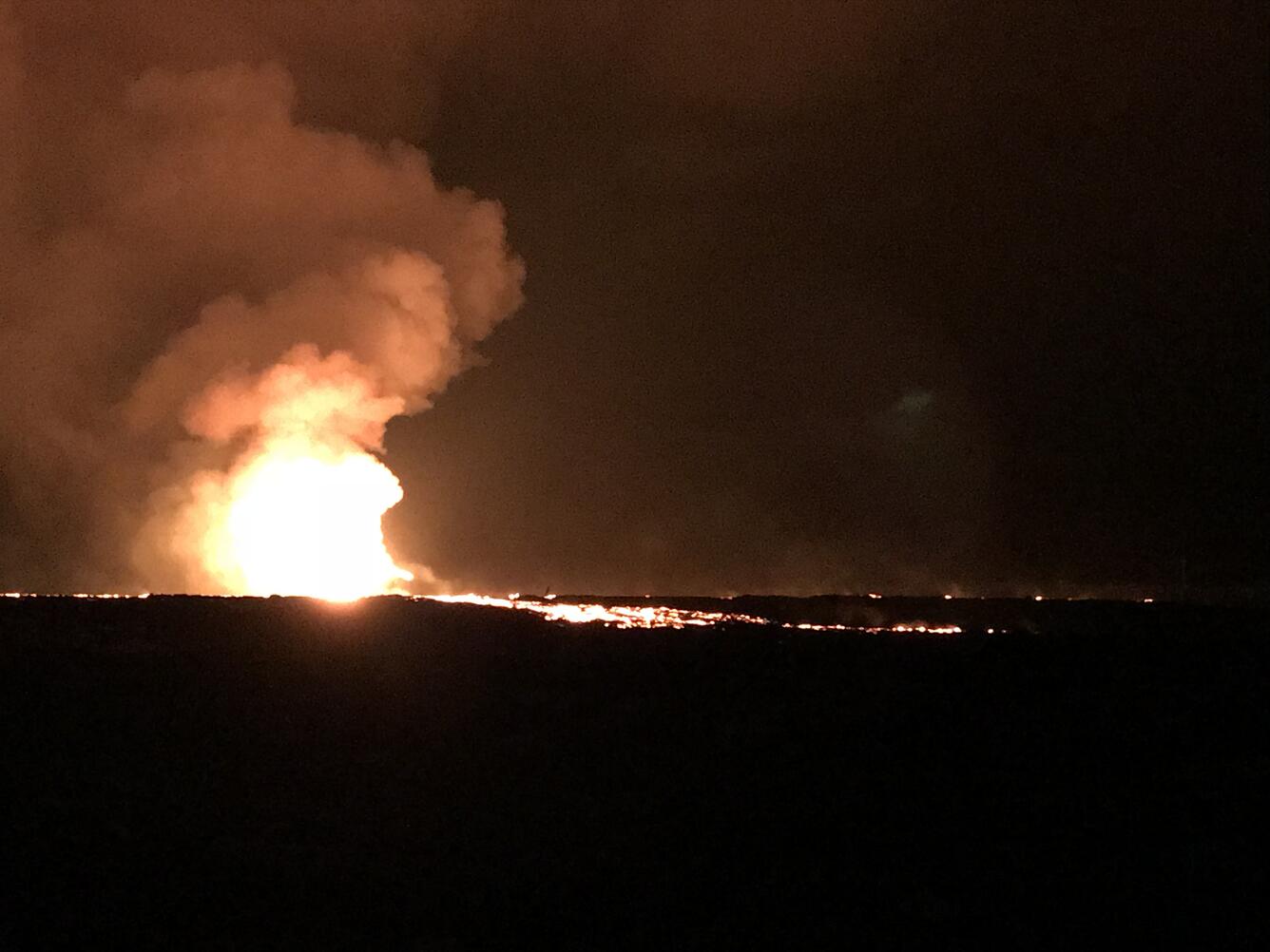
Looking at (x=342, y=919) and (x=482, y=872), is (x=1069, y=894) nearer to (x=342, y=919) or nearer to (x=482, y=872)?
(x=482, y=872)

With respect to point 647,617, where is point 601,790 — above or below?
below

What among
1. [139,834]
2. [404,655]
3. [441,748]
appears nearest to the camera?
[139,834]

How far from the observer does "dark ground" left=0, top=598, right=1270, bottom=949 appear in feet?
47.2

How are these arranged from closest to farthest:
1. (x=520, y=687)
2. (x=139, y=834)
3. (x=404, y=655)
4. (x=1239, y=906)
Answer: (x=1239, y=906), (x=139, y=834), (x=520, y=687), (x=404, y=655)

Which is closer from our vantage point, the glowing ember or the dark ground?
the dark ground

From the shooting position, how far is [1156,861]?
54.7 ft

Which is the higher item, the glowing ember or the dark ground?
the glowing ember

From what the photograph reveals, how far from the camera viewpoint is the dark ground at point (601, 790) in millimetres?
14398

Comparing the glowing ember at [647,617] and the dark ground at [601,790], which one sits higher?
the glowing ember at [647,617]

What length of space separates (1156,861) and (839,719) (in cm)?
744

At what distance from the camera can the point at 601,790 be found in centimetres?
1884

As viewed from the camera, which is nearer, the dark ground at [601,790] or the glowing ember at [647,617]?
the dark ground at [601,790]

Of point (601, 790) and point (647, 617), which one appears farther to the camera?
point (647, 617)

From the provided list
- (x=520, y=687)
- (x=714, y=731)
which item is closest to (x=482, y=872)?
(x=714, y=731)
